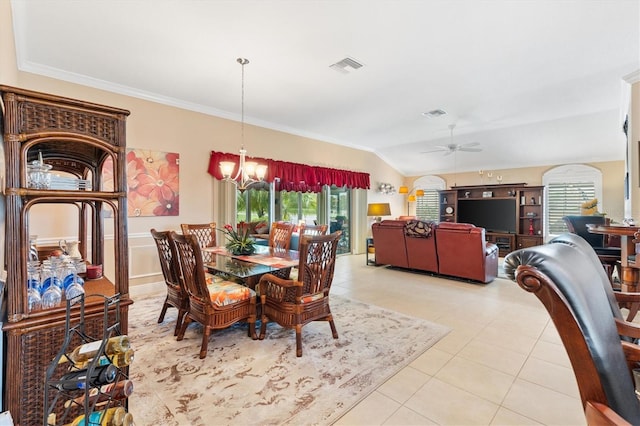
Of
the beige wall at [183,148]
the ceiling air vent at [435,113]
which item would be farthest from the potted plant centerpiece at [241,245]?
the ceiling air vent at [435,113]

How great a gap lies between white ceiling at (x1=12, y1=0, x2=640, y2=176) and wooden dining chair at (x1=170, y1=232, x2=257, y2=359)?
2.08m

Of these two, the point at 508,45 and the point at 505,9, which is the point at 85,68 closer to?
the point at 505,9

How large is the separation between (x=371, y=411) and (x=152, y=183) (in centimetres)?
419

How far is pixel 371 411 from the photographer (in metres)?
1.83

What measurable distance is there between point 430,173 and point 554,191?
3.24m

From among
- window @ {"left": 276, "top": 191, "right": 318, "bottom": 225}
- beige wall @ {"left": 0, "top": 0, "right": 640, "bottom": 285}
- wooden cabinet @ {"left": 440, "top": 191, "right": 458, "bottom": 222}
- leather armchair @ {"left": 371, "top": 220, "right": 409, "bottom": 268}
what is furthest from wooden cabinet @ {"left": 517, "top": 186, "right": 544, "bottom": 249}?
window @ {"left": 276, "top": 191, "right": 318, "bottom": 225}

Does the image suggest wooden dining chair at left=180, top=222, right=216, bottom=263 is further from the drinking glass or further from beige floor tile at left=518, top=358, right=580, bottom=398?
beige floor tile at left=518, top=358, right=580, bottom=398

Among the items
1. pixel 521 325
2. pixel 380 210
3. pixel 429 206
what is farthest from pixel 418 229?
pixel 429 206

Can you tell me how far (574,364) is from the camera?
2.90ft

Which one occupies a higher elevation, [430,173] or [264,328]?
[430,173]

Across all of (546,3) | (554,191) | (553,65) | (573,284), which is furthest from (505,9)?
(554,191)

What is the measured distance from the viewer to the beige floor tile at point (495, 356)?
2.31m

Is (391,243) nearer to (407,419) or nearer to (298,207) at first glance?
(298,207)

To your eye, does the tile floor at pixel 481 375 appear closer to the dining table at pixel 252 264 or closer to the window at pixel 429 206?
the dining table at pixel 252 264
